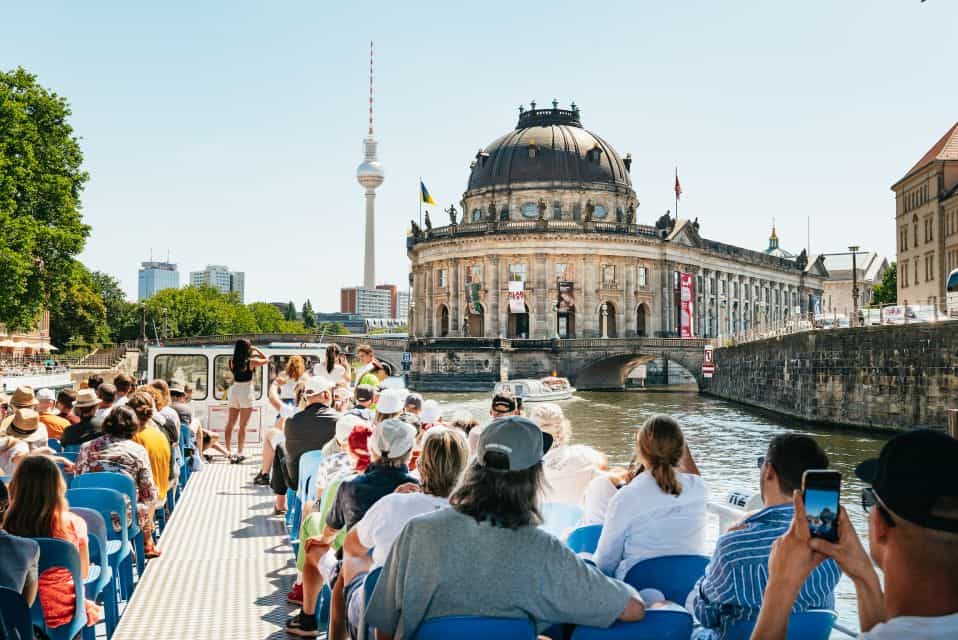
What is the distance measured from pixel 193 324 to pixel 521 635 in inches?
4253

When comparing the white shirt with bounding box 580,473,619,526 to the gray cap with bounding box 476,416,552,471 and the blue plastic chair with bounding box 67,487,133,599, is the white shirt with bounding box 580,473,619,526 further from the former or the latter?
the blue plastic chair with bounding box 67,487,133,599

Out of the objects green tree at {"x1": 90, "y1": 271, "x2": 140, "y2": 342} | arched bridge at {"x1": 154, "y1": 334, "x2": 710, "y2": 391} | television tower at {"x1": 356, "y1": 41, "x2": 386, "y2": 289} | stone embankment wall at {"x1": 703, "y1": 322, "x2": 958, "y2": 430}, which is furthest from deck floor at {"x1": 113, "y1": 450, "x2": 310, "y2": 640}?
television tower at {"x1": 356, "y1": 41, "x2": 386, "y2": 289}

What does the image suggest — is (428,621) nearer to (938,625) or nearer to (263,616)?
(938,625)

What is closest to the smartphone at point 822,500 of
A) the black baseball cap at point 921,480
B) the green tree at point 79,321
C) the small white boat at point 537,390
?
the black baseball cap at point 921,480

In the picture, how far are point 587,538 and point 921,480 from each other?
2.96 m

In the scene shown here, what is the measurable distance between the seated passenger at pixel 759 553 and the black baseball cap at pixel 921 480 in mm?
1287

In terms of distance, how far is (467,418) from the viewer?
8.75 m

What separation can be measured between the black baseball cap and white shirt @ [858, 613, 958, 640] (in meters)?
0.22

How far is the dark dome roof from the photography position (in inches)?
3081

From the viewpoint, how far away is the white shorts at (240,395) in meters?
14.7

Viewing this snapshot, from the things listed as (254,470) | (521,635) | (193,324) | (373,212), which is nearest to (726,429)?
(254,470)

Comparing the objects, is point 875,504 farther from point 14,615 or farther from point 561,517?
point 561,517

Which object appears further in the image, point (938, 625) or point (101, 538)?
point (101, 538)

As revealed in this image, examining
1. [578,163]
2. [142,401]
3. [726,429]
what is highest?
[578,163]
